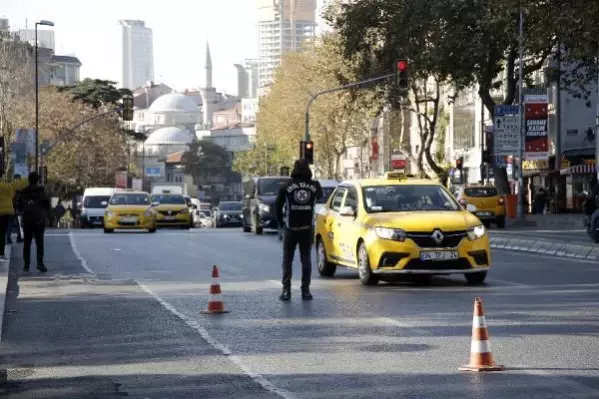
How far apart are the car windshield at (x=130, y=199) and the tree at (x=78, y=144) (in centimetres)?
5508

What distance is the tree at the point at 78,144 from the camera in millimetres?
111625

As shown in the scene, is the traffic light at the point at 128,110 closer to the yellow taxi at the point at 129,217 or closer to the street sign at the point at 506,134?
the yellow taxi at the point at 129,217

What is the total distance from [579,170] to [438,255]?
51.6m

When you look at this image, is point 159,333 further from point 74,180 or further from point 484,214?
point 74,180

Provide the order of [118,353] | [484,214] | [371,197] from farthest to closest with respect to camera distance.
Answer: [484,214] < [371,197] < [118,353]

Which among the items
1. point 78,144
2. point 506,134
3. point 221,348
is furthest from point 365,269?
point 78,144

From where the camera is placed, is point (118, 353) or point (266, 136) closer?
point (118, 353)

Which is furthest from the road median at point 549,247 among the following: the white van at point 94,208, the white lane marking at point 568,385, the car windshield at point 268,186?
the white van at point 94,208

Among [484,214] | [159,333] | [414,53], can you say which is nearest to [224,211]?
[414,53]

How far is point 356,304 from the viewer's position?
1855 centimetres

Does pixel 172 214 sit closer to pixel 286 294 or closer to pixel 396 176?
pixel 396 176

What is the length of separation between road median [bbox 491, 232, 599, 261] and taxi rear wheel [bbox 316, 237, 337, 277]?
24.9ft

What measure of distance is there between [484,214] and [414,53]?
8.99m

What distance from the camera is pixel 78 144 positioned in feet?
373
